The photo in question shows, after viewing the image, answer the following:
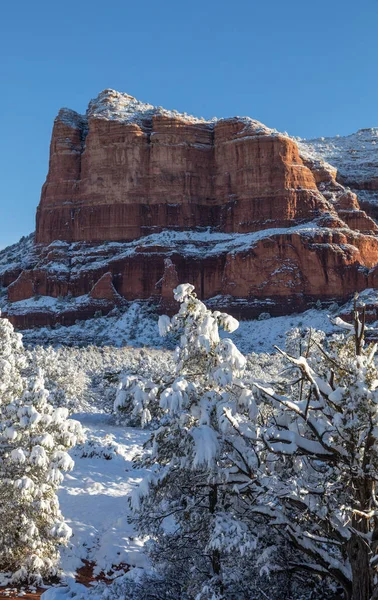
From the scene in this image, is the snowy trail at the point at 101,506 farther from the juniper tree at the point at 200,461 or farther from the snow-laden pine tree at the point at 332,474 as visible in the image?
the snow-laden pine tree at the point at 332,474

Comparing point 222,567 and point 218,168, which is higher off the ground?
point 218,168

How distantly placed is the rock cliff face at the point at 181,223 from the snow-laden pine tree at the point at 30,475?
83.4m

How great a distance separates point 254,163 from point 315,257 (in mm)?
23783

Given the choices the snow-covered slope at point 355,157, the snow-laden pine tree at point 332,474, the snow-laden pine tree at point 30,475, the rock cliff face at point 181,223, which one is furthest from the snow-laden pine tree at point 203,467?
the snow-covered slope at point 355,157

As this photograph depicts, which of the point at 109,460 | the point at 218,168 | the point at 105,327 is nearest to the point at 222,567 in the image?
the point at 109,460

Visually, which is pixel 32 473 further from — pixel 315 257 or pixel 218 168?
pixel 218 168

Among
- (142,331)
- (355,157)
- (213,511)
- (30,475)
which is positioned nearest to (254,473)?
(213,511)

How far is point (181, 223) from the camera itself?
11225 centimetres

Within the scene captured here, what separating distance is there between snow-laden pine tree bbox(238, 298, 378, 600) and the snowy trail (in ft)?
31.3

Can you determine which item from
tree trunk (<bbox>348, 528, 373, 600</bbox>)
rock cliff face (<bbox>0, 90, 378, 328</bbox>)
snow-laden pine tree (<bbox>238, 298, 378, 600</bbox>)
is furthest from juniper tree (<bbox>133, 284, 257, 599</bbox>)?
rock cliff face (<bbox>0, 90, 378, 328</bbox>)

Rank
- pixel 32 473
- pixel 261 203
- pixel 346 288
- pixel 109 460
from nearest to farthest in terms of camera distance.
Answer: pixel 32 473 < pixel 109 460 < pixel 346 288 < pixel 261 203

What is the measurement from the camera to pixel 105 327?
97562 mm

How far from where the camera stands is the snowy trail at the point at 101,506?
1794cm

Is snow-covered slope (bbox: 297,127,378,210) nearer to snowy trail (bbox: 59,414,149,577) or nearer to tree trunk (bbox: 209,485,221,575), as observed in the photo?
snowy trail (bbox: 59,414,149,577)
